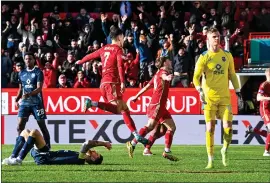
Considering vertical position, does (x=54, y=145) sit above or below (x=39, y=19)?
below

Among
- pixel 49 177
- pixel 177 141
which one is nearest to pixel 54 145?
pixel 177 141

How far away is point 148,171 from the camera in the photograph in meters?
15.1

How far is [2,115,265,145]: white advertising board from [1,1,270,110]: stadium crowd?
208 cm

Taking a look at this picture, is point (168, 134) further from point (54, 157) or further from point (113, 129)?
point (113, 129)

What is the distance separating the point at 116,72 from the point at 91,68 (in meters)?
9.02

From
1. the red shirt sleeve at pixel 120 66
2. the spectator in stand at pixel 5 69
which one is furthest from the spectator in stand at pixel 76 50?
the red shirt sleeve at pixel 120 66

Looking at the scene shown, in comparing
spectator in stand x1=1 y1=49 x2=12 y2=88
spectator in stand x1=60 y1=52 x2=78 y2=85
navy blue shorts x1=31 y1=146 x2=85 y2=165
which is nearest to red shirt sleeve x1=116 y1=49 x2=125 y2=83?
navy blue shorts x1=31 y1=146 x2=85 y2=165

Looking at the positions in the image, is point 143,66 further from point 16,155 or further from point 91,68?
point 16,155

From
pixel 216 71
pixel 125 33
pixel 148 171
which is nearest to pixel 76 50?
pixel 125 33

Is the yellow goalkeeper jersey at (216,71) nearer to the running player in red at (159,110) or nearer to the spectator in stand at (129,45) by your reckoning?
the running player in red at (159,110)

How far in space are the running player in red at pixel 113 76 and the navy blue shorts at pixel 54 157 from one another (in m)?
2.23

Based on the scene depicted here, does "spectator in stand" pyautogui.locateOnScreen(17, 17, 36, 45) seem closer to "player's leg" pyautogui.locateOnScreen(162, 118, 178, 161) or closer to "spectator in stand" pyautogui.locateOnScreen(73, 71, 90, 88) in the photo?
"spectator in stand" pyautogui.locateOnScreen(73, 71, 90, 88)

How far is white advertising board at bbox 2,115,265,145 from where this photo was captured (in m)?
24.7

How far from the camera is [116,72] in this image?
1898 centimetres
